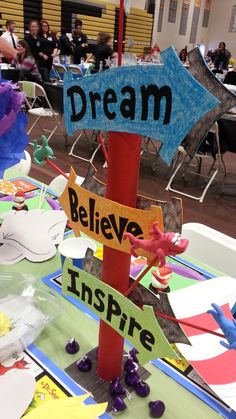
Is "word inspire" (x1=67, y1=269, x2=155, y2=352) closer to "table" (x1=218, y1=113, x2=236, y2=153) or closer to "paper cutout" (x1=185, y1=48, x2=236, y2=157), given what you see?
"paper cutout" (x1=185, y1=48, x2=236, y2=157)

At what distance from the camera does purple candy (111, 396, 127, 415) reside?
0.60 metres

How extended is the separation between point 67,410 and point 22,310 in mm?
262

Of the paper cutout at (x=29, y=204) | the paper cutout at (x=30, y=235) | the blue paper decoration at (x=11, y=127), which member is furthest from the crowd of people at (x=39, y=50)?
the blue paper decoration at (x=11, y=127)

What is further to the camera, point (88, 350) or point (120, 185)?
point (88, 350)

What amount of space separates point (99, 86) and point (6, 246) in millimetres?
701

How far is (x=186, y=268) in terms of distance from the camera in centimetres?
101

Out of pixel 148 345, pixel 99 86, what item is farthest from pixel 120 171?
pixel 148 345

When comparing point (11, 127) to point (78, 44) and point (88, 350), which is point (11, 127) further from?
point (78, 44)

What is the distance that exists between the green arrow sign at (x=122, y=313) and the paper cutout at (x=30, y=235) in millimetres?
441

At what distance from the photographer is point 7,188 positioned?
1408 mm

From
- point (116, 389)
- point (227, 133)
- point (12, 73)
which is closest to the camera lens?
point (116, 389)

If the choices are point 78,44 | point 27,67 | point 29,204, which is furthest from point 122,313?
point 78,44

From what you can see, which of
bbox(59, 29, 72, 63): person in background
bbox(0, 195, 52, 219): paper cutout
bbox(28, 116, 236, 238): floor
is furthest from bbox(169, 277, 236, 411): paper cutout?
bbox(59, 29, 72, 63): person in background

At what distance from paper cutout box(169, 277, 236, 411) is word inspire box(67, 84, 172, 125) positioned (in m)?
0.50
